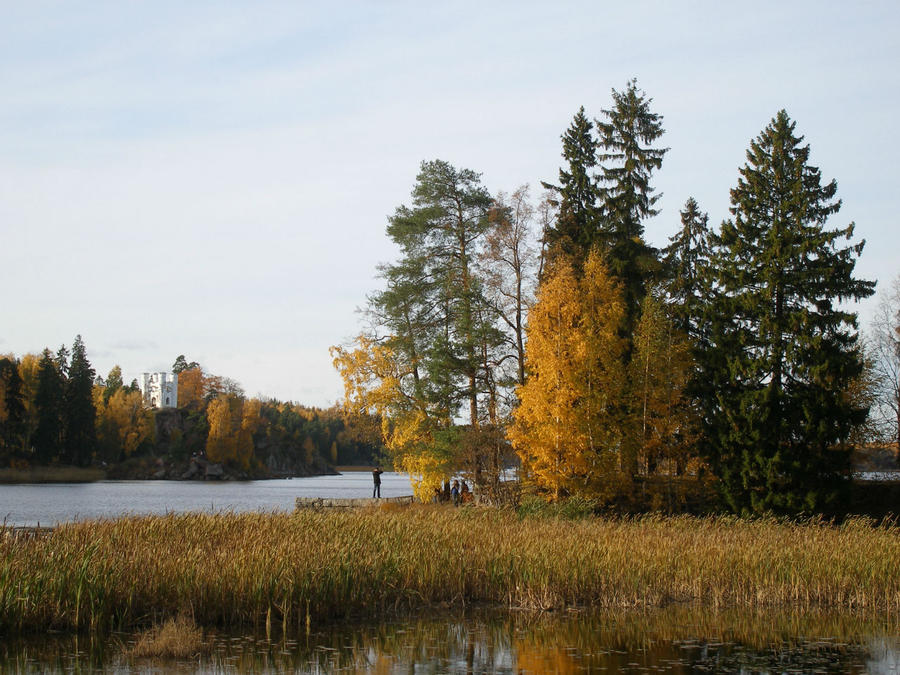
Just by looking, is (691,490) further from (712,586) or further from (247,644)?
(247,644)

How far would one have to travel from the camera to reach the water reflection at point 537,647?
37.7 ft

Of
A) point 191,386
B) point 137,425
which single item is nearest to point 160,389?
point 191,386

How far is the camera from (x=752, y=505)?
30.0 metres

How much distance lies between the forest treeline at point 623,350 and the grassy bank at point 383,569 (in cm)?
997

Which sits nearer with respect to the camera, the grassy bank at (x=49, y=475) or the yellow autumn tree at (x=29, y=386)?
the grassy bank at (x=49, y=475)

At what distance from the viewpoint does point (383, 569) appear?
51.3 feet

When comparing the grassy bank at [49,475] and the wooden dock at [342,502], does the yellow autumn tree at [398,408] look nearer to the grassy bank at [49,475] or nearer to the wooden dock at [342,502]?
the wooden dock at [342,502]

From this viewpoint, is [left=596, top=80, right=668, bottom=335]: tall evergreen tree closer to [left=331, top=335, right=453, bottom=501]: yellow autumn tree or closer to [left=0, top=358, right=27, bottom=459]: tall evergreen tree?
[left=331, top=335, right=453, bottom=501]: yellow autumn tree

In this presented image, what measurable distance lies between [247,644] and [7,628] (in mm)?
3254

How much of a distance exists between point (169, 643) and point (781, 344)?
82.2 feet

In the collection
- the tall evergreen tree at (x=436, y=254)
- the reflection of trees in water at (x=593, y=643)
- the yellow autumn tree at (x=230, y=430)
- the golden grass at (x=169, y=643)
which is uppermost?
the tall evergreen tree at (x=436, y=254)

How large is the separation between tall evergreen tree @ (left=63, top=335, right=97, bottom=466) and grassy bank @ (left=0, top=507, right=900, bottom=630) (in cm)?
7370

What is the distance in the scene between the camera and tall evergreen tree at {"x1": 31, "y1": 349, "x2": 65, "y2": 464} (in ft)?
278

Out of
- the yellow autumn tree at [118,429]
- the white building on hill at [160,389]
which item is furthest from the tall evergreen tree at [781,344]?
the white building on hill at [160,389]
